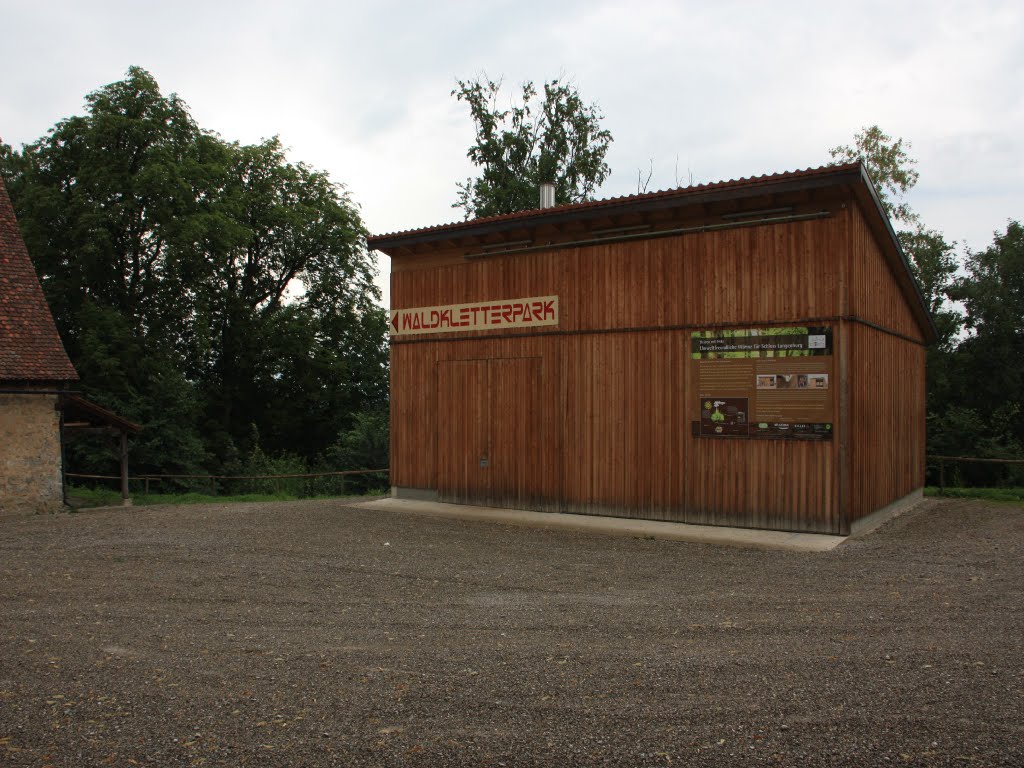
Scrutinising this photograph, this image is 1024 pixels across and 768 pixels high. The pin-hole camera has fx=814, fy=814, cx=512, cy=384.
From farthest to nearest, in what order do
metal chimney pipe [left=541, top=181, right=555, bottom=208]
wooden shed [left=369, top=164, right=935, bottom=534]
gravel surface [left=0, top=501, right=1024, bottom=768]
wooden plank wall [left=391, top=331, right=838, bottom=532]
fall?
metal chimney pipe [left=541, top=181, right=555, bottom=208] → wooden plank wall [left=391, top=331, right=838, bottom=532] → wooden shed [left=369, top=164, right=935, bottom=534] → gravel surface [left=0, top=501, right=1024, bottom=768]

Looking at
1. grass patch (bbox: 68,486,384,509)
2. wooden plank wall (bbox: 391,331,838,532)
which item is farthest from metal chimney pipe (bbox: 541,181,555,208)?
grass patch (bbox: 68,486,384,509)

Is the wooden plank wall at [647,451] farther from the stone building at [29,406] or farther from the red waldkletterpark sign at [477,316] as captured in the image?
the stone building at [29,406]

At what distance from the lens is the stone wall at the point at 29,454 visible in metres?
14.5

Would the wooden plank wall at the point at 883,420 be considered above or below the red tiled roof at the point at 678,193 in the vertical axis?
below

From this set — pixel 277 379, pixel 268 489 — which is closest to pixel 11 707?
pixel 268 489

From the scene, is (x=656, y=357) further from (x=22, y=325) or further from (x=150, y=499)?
(x=150, y=499)

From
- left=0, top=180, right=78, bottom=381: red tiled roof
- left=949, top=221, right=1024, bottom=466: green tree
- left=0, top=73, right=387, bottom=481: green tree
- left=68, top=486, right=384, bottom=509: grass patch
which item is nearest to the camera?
left=0, top=180, right=78, bottom=381: red tiled roof

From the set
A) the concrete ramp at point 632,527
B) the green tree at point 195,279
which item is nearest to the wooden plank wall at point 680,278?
the concrete ramp at point 632,527

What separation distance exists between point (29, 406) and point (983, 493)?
58.8 ft

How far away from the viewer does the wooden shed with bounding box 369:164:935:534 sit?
10.4 metres

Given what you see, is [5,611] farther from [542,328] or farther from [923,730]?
[542,328]

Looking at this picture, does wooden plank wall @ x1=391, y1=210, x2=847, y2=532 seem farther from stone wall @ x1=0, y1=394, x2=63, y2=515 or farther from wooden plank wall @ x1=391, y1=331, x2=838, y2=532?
stone wall @ x1=0, y1=394, x2=63, y2=515

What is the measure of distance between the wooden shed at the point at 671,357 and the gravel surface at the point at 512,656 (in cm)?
159

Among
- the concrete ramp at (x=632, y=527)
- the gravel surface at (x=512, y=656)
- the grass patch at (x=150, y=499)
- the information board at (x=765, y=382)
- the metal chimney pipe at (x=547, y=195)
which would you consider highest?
the metal chimney pipe at (x=547, y=195)
